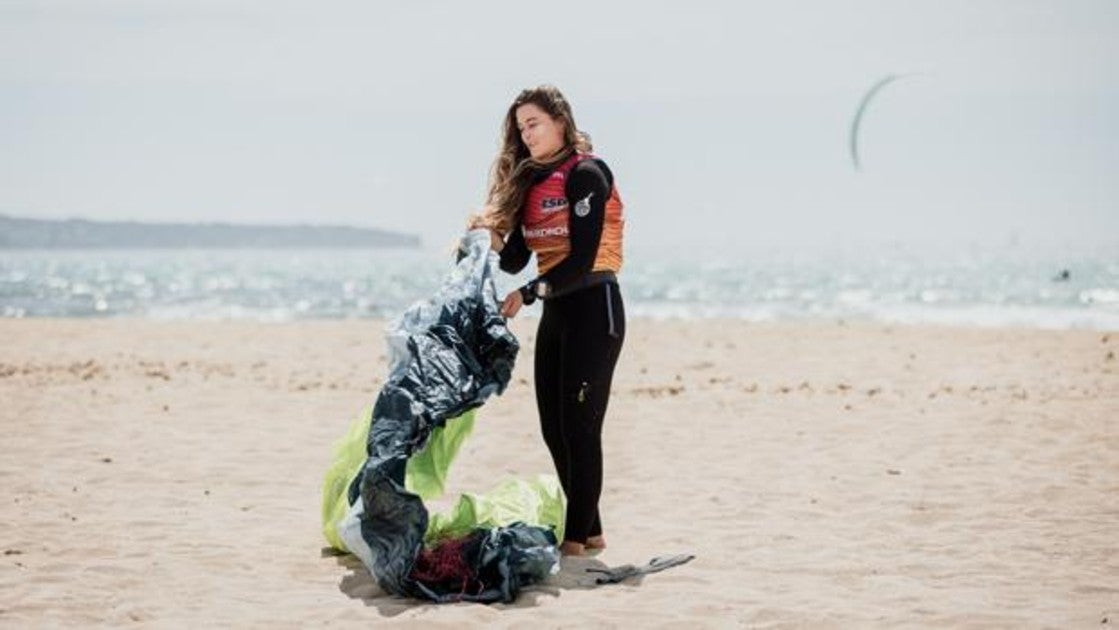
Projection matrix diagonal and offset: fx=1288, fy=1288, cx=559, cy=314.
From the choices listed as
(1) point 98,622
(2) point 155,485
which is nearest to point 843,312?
(2) point 155,485

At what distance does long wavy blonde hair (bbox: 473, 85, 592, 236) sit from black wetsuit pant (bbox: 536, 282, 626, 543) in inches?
16.3

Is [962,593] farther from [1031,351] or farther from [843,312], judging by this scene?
[843,312]

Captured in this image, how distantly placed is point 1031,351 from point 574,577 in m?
11.9

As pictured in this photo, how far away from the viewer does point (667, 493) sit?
716cm

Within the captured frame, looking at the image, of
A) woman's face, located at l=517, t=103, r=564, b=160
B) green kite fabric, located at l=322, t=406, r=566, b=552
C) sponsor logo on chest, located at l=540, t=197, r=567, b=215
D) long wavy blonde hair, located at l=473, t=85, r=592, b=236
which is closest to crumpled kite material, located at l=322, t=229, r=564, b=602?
green kite fabric, located at l=322, t=406, r=566, b=552

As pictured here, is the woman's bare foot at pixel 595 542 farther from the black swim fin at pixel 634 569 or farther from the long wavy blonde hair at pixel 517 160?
the long wavy blonde hair at pixel 517 160

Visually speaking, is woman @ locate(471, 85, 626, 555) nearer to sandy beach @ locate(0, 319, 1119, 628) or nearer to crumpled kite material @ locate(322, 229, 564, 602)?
crumpled kite material @ locate(322, 229, 564, 602)

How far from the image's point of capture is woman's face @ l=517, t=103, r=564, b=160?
505 cm

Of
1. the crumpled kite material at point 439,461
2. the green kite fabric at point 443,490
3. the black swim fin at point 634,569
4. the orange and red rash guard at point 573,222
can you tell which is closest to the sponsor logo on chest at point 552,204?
the orange and red rash guard at point 573,222

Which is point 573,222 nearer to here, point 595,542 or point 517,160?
point 517,160

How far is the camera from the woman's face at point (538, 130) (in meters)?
5.05

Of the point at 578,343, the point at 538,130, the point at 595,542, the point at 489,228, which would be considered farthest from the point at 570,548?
the point at 538,130

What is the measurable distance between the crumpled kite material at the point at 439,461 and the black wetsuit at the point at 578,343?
0.77 feet

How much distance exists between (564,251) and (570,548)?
4.30 ft
